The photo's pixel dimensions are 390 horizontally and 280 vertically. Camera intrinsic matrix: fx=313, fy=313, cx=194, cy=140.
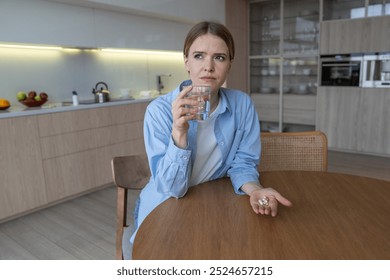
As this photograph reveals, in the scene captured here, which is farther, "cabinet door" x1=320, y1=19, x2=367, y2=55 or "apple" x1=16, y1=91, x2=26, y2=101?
"cabinet door" x1=320, y1=19, x2=367, y2=55

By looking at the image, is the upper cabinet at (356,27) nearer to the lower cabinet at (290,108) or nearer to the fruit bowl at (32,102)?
the lower cabinet at (290,108)

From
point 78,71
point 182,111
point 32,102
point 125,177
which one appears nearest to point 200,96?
point 182,111

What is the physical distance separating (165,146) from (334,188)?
0.56 m

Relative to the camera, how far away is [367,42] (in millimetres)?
3969

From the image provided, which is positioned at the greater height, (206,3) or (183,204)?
(206,3)

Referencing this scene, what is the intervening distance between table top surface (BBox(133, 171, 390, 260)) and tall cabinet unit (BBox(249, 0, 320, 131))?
4.07 meters

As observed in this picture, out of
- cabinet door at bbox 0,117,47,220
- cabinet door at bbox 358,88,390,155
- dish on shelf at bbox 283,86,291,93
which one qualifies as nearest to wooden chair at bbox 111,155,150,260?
cabinet door at bbox 0,117,47,220

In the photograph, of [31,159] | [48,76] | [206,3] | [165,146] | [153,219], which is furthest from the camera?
[206,3]

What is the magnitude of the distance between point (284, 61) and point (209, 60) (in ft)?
14.4

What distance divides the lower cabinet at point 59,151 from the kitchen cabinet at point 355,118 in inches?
105

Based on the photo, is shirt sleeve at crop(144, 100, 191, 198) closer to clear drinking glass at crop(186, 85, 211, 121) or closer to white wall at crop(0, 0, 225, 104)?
clear drinking glass at crop(186, 85, 211, 121)

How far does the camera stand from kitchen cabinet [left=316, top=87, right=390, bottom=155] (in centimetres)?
400

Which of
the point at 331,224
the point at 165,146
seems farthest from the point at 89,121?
the point at 331,224
